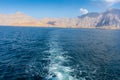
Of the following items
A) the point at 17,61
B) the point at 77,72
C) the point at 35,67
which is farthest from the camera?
the point at 17,61

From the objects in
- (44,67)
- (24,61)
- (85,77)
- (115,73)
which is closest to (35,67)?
(44,67)

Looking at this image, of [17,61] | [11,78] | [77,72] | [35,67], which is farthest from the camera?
[17,61]

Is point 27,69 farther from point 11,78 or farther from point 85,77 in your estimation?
point 85,77

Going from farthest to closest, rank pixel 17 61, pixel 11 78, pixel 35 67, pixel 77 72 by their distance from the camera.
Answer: pixel 17 61
pixel 35 67
pixel 77 72
pixel 11 78

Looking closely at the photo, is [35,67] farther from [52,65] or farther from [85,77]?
[85,77]

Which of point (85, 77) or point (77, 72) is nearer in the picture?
point (85, 77)

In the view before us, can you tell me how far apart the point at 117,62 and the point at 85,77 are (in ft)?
60.8

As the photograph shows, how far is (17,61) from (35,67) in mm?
8239

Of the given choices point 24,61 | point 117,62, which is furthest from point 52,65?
point 117,62

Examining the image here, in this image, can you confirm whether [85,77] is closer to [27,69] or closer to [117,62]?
[27,69]

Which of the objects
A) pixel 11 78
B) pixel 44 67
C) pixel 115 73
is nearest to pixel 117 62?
pixel 115 73

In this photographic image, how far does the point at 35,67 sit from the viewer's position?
4041cm

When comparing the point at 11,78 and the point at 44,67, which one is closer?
the point at 11,78

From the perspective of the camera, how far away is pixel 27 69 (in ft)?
127
